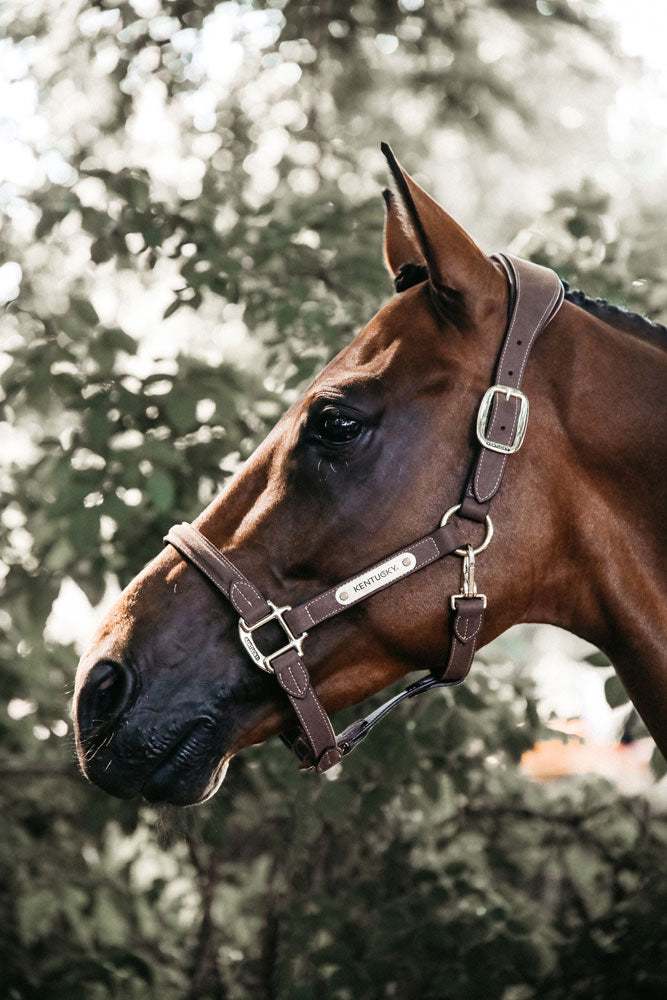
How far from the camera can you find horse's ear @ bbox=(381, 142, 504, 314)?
1.55m

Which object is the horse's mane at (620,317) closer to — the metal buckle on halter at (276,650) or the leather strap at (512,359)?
the leather strap at (512,359)

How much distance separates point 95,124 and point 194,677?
2661 millimetres

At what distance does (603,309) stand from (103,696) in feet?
4.27

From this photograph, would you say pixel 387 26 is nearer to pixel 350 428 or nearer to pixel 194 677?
pixel 350 428

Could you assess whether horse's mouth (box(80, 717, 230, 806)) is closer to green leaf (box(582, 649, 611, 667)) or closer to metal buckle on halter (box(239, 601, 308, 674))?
metal buckle on halter (box(239, 601, 308, 674))

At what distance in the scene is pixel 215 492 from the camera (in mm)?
2676

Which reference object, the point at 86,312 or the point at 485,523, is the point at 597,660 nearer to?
the point at 485,523

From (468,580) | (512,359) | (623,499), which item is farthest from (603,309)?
(468,580)

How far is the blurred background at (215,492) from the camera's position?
8.41 ft

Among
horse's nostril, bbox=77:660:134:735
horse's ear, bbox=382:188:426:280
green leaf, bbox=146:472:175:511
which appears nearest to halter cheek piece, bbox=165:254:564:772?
horse's nostril, bbox=77:660:134:735

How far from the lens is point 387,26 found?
11.7 feet

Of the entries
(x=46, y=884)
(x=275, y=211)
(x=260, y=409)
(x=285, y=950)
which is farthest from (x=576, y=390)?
(x=46, y=884)

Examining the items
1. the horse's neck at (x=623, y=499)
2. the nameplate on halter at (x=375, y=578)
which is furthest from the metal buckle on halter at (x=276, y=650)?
the horse's neck at (x=623, y=499)

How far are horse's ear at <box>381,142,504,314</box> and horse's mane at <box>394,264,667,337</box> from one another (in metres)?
0.13
